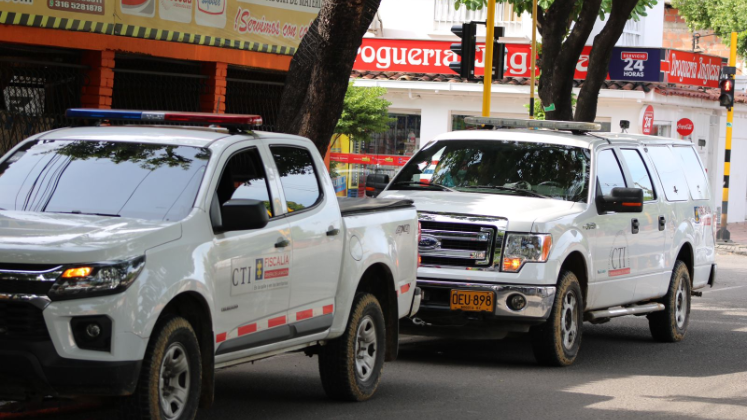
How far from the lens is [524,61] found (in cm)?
3338

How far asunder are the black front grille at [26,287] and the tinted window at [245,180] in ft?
5.40

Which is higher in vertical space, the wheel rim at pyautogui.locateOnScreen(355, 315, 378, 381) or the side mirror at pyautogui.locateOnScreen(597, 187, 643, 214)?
the side mirror at pyautogui.locateOnScreen(597, 187, 643, 214)

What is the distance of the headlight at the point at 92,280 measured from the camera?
5.57 metres

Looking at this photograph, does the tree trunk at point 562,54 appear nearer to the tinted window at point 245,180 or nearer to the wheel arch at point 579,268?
the wheel arch at point 579,268

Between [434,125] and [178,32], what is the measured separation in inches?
809

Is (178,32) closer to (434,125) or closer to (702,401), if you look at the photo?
(702,401)

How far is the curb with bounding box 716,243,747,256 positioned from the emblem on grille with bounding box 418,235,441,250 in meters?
18.7

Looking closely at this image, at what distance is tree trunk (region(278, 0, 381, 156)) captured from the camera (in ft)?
35.8

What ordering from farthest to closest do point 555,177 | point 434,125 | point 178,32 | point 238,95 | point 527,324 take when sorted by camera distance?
point 434,125
point 238,95
point 178,32
point 555,177
point 527,324

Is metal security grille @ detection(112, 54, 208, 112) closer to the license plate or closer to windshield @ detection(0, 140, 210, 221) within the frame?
the license plate

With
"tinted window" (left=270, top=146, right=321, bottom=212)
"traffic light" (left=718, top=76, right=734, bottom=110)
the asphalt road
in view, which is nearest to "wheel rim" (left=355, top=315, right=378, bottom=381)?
the asphalt road

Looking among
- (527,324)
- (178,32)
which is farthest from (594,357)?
(178,32)

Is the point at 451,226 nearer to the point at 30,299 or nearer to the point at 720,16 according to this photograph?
the point at 30,299

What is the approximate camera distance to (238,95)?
17234 mm
